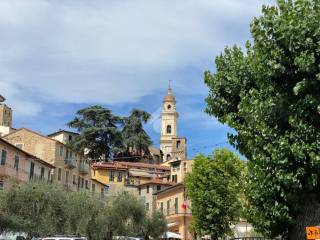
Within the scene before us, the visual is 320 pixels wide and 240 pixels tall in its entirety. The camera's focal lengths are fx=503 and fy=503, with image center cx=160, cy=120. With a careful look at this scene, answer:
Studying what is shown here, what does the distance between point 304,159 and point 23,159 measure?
4936 cm

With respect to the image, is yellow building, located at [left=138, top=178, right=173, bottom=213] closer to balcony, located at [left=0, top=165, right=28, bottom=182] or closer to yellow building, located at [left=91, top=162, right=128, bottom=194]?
yellow building, located at [left=91, top=162, right=128, bottom=194]

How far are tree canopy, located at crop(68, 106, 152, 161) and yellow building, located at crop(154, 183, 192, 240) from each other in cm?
1321

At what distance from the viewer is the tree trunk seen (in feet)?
46.1

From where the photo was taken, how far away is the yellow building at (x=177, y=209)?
75.4 metres

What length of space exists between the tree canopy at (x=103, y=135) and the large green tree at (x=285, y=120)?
2888 inches

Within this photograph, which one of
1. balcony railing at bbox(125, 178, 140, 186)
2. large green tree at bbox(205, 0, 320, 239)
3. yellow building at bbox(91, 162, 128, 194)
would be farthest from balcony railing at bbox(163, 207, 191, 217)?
large green tree at bbox(205, 0, 320, 239)

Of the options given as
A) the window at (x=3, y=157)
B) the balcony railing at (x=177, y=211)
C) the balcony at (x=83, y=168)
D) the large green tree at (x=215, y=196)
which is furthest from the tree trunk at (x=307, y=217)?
the balcony at (x=83, y=168)

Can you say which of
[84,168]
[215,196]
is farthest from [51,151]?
[215,196]

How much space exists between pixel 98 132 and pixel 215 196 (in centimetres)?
5243

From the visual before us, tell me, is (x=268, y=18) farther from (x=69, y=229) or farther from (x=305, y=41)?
(x=69, y=229)

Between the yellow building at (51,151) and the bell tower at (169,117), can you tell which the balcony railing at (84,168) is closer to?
the yellow building at (51,151)

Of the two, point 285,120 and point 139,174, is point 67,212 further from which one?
point 139,174

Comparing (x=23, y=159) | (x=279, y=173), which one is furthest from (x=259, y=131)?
(x=23, y=159)

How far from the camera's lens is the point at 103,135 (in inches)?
3652
